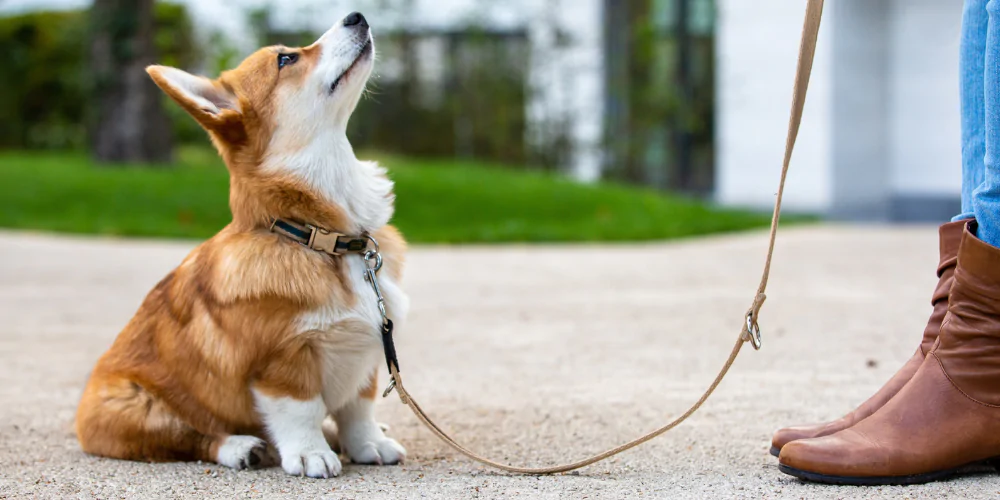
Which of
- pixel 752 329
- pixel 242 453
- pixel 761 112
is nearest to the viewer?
pixel 752 329

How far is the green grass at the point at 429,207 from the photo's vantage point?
8211 millimetres

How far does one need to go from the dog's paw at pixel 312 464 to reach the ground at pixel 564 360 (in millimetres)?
41

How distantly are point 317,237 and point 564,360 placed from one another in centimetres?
164

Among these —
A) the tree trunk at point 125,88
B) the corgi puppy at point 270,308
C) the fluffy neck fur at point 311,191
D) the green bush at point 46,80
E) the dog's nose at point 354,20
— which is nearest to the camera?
the corgi puppy at point 270,308

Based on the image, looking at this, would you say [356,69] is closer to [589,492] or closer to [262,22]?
[589,492]

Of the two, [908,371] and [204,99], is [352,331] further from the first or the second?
[908,371]

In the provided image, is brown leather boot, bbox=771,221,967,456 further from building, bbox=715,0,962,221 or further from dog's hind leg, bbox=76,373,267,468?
building, bbox=715,0,962,221

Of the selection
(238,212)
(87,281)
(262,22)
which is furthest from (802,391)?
(262,22)

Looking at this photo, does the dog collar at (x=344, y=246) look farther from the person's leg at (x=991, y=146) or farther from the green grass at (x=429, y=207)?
the green grass at (x=429, y=207)

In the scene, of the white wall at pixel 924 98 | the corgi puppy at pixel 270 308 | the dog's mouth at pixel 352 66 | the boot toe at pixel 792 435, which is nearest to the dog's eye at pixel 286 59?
Answer: the corgi puppy at pixel 270 308

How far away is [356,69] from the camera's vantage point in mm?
2527

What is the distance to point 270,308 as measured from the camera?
7.54 feet

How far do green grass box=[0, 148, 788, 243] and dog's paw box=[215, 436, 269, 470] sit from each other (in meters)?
5.52

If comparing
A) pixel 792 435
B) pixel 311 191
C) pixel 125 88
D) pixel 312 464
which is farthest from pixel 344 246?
pixel 125 88
